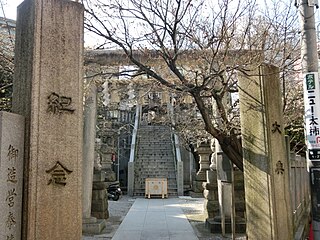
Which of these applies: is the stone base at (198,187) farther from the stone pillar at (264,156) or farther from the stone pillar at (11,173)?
the stone pillar at (11,173)

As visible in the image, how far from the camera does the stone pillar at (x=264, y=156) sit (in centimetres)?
692

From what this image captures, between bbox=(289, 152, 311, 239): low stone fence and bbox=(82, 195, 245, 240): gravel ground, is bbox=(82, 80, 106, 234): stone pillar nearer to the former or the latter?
bbox=(82, 195, 245, 240): gravel ground

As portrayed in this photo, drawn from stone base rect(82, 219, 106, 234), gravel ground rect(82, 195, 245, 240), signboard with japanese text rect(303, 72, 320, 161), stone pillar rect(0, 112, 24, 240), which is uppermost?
signboard with japanese text rect(303, 72, 320, 161)

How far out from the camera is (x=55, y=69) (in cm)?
474

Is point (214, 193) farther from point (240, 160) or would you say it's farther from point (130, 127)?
point (130, 127)

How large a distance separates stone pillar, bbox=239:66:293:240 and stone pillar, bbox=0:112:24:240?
173 inches

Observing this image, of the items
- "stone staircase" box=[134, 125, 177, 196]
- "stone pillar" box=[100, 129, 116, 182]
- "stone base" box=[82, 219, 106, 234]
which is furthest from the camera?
"stone staircase" box=[134, 125, 177, 196]

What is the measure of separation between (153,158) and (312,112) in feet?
65.6

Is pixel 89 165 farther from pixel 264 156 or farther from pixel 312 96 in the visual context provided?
pixel 312 96

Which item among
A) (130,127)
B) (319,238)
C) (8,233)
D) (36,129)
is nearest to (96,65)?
(36,129)

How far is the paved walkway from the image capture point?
32.1 feet

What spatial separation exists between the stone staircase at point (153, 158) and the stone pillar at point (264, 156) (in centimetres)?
1468

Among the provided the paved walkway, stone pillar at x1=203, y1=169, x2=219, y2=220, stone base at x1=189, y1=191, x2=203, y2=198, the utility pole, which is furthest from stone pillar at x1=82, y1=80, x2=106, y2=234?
stone base at x1=189, y1=191, x2=203, y2=198

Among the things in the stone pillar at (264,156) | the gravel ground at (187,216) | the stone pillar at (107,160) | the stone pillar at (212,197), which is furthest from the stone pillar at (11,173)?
the stone pillar at (107,160)
